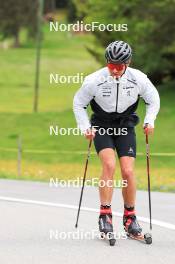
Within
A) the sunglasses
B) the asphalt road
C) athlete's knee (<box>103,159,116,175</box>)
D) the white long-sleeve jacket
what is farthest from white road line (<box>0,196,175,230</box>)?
the sunglasses

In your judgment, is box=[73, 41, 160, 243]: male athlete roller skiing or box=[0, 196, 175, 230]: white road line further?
box=[0, 196, 175, 230]: white road line

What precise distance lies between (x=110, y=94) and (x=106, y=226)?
1283 millimetres

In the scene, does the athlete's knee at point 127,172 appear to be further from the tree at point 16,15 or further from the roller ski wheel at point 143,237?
the tree at point 16,15

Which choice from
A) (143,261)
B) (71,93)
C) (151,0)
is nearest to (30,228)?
(143,261)

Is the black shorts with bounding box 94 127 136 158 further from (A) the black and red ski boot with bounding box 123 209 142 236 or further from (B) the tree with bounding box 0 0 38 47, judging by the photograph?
(B) the tree with bounding box 0 0 38 47

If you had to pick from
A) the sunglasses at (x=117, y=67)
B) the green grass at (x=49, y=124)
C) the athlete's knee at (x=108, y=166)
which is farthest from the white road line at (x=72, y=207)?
the green grass at (x=49, y=124)

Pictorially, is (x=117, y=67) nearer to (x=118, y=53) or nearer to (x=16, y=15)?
(x=118, y=53)

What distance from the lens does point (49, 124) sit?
183 feet

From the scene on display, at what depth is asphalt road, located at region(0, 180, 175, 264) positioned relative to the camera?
7.85 metres

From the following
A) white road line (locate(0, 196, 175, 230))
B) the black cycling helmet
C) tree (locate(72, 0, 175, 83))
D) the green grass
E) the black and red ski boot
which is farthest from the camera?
tree (locate(72, 0, 175, 83))

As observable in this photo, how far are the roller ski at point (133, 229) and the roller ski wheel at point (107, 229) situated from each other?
0.77 feet

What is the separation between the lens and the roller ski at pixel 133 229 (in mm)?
8594

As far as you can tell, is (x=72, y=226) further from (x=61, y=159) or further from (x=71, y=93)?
(x=71, y=93)

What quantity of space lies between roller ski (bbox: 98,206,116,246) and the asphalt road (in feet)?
0.24
